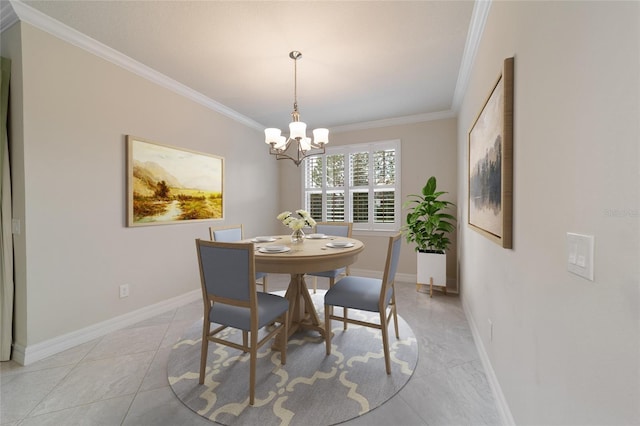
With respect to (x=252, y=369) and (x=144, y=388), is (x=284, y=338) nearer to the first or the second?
(x=252, y=369)

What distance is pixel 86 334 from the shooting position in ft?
7.52

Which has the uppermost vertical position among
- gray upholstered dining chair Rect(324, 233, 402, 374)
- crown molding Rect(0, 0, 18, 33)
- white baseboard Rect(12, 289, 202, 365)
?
crown molding Rect(0, 0, 18, 33)

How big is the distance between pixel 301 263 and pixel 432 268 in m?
2.30

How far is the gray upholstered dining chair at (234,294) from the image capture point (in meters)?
1.57

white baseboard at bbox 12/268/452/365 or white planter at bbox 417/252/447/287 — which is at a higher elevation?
white planter at bbox 417/252/447/287

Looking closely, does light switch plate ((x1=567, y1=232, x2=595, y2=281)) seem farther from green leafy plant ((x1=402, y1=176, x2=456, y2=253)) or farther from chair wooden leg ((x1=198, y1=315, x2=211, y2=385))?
green leafy plant ((x1=402, y1=176, x2=456, y2=253))

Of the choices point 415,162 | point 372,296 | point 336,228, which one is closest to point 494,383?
point 372,296

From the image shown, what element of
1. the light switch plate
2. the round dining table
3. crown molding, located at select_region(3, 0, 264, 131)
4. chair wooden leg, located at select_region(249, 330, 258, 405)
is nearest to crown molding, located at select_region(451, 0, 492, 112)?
the light switch plate

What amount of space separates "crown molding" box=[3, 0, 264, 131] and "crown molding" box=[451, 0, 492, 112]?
295 centimetres

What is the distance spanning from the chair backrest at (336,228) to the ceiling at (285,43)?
1635mm

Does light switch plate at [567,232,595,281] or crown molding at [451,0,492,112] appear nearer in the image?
light switch plate at [567,232,595,281]

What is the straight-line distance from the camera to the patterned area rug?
4.94 feet

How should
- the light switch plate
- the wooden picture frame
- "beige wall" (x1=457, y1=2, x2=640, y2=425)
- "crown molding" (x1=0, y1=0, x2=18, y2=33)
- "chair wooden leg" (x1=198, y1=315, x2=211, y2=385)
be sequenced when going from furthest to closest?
"crown molding" (x1=0, y1=0, x2=18, y2=33) → "chair wooden leg" (x1=198, y1=315, x2=211, y2=385) → the wooden picture frame → the light switch plate → "beige wall" (x1=457, y1=2, x2=640, y2=425)

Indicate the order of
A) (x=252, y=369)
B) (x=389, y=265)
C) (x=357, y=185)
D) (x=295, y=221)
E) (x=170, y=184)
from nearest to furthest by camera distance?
(x=252, y=369)
(x=389, y=265)
(x=295, y=221)
(x=170, y=184)
(x=357, y=185)
